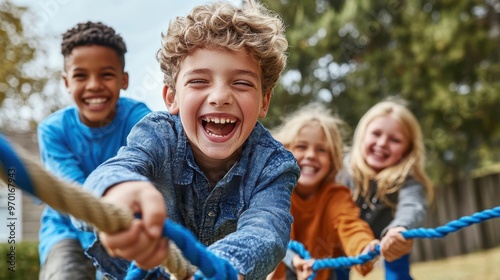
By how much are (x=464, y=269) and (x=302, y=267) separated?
297 inches

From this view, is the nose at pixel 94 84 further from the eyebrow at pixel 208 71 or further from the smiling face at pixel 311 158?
the smiling face at pixel 311 158

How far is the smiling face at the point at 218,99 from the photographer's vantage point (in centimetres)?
203

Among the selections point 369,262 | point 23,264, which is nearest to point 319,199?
point 369,262

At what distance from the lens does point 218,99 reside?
199 centimetres

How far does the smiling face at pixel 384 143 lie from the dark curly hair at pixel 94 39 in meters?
1.72

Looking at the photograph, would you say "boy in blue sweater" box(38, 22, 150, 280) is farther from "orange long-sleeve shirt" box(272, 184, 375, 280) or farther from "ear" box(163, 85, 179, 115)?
"orange long-sleeve shirt" box(272, 184, 375, 280)

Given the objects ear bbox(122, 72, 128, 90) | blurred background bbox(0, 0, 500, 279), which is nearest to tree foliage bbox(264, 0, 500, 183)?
blurred background bbox(0, 0, 500, 279)

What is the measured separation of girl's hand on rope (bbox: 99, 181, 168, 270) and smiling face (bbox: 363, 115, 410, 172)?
2971 mm

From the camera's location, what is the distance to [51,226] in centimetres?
302

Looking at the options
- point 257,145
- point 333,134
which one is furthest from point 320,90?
point 257,145

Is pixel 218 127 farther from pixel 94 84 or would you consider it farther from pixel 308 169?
pixel 308 169

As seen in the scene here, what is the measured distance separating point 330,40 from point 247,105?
31.9ft

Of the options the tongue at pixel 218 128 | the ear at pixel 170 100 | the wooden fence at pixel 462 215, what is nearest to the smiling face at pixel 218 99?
the tongue at pixel 218 128

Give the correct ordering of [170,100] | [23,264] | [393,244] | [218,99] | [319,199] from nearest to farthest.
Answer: [218,99] → [170,100] → [393,244] → [319,199] → [23,264]
